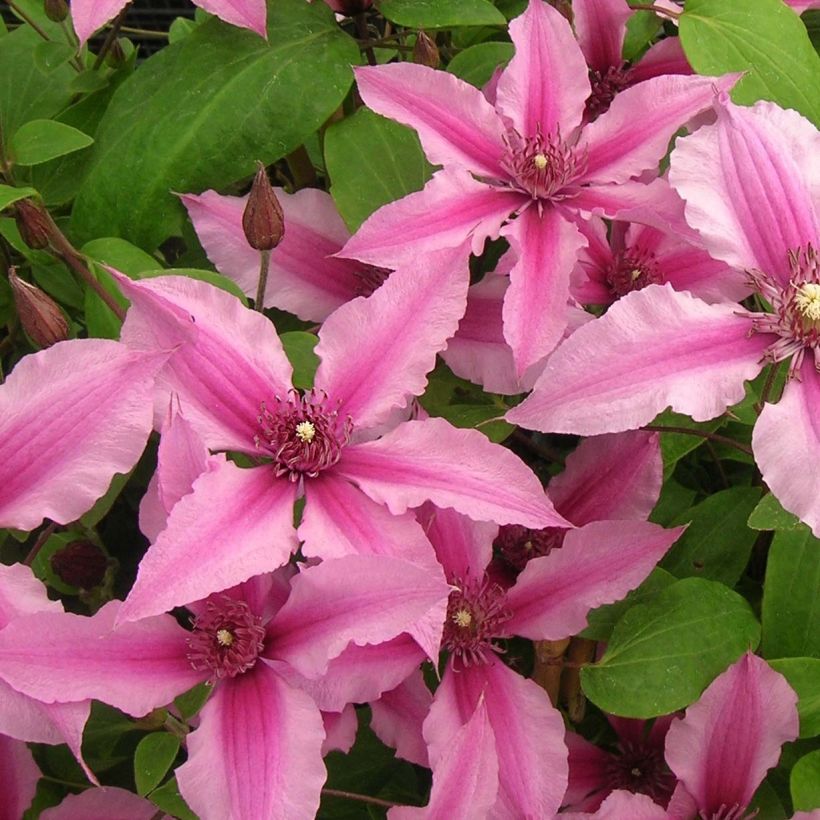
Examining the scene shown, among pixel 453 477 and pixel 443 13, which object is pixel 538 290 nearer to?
pixel 453 477

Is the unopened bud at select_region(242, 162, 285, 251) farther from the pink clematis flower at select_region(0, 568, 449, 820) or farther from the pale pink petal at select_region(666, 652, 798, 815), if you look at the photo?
the pale pink petal at select_region(666, 652, 798, 815)

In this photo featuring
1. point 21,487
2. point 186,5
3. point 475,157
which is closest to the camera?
point 21,487

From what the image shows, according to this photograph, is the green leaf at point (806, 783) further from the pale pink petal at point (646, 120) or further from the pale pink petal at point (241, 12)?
the pale pink petal at point (241, 12)

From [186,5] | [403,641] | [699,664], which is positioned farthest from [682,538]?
[186,5]

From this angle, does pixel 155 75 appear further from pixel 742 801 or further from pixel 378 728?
pixel 742 801

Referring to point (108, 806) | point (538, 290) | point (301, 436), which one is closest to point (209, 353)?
point (301, 436)

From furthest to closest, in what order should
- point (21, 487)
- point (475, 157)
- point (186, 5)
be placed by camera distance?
1. point (186, 5)
2. point (475, 157)
3. point (21, 487)

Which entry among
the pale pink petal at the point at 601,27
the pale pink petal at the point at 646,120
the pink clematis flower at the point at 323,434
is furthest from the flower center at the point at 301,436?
the pale pink petal at the point at 601,27

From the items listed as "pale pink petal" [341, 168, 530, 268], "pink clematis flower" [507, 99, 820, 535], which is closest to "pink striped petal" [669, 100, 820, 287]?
"pink clematis flower" [507, 99, 820, 535]
